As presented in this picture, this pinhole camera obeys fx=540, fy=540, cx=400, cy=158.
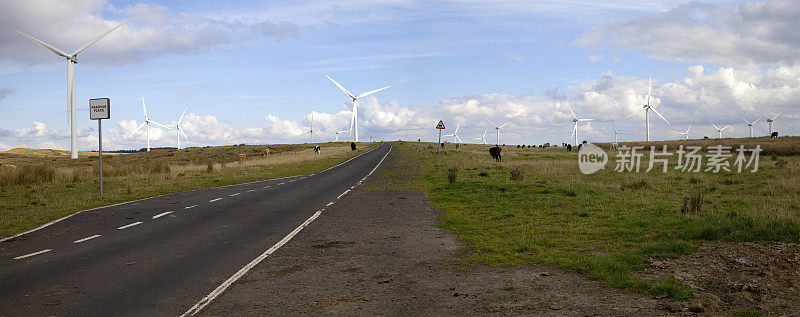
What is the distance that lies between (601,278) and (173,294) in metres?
6.56

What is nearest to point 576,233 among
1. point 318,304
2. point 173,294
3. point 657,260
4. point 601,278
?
point 657,260

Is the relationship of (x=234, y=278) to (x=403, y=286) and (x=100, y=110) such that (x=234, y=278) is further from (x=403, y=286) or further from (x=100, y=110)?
(x=100, y=110)

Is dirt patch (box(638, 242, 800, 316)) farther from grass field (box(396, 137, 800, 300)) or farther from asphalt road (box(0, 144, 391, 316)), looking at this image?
asphalt road (box(0, 144, 391, 316))

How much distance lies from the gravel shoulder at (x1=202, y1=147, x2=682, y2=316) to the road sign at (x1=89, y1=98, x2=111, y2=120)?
1405cm

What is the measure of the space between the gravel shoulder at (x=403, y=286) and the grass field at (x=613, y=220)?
1.97 ft

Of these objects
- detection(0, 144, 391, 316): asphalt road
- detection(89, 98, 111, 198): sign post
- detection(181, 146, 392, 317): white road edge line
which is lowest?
detection(0, 144, 391, 316): asphalt road

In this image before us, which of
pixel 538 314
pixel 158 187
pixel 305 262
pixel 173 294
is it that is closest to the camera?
pixel 538 314

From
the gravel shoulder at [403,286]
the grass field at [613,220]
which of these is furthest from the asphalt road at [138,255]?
the grass field at [613,220]

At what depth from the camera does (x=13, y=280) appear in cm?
914

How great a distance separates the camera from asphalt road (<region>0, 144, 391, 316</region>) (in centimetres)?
782

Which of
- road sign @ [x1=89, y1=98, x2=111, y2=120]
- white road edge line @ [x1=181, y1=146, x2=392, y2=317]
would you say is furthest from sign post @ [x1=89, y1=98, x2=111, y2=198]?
white road edge line @ [x1=181, y1=146, x2=392, y2=317]

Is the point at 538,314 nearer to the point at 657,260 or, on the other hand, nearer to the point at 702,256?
the point at 657,260

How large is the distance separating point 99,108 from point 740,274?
22.9 meters

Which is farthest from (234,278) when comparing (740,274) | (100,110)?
(100,110)
